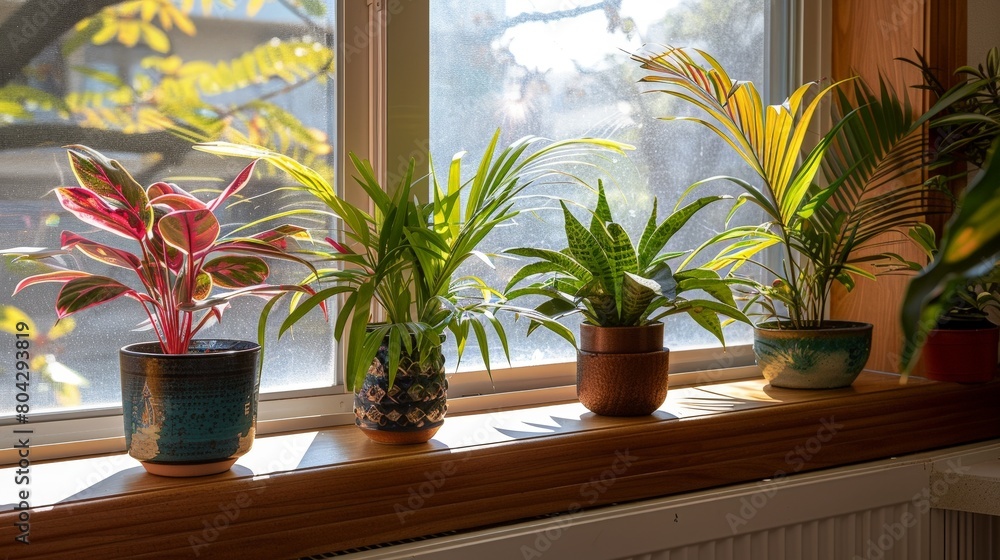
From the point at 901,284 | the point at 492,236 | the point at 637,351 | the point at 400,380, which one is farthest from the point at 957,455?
the point at 400,380

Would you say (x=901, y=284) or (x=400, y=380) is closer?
(x=400, y=380)

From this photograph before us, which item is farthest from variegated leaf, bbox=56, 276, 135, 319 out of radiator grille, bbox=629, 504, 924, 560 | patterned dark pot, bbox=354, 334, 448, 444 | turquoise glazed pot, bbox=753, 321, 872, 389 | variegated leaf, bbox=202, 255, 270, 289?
turquoise glazed pot, bbox=753, 321, 872, 389

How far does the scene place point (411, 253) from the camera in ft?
4.27

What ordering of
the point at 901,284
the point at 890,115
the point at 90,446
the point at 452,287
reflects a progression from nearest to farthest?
1. the point at 90,446
2. the point at 452,287
3. the point at 890,115
4. the point at 901,284

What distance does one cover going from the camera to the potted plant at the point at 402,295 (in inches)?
48.2

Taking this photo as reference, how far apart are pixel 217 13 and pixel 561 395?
978 millimetres

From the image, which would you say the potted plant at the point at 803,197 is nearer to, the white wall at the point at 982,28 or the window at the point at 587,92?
the window at the point at 587,92

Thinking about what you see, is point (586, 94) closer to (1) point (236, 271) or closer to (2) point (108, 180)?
(1) point (236, 271)

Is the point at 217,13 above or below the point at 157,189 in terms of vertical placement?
above

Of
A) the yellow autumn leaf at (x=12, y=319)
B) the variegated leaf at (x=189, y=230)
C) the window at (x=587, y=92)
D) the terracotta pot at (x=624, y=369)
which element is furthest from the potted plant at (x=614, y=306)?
the yellow autumn leaf at (x=12, y=319)

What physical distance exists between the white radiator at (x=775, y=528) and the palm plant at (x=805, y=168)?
1.25 ft

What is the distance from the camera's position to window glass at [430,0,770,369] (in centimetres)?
161

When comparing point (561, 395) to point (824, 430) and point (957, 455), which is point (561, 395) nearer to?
point (824, 430)

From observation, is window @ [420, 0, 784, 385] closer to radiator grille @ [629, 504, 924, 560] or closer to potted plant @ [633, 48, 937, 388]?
potted plant @ [633, 48, 937, 388]
